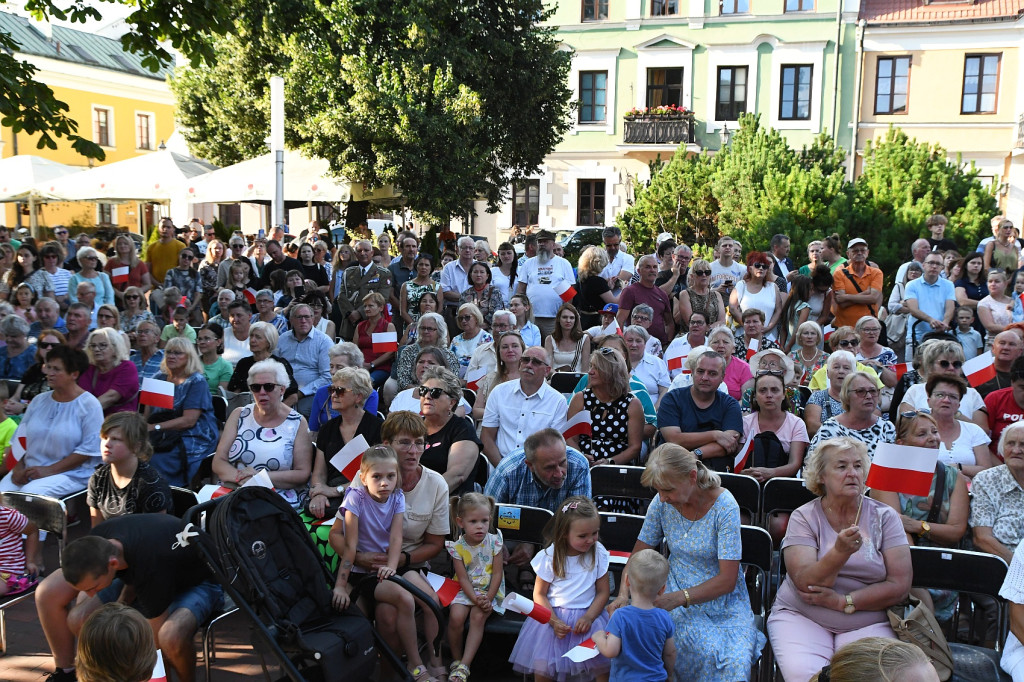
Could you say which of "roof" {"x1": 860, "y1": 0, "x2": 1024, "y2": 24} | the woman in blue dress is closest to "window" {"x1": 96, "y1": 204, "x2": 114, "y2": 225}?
"roof" {"x1": 860, "y1": 0, "x2": 1024, "y2": 24}

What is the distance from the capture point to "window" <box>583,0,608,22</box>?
103ft

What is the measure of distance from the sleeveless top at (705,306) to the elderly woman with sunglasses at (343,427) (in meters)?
4.23

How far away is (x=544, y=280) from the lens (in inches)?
392

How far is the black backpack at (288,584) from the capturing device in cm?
391

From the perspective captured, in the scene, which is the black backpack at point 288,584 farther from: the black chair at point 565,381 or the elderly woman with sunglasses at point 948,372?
the elderly woman with sunglasses at point 948,372

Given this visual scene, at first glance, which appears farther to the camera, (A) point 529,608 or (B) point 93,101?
(B) point 93,101

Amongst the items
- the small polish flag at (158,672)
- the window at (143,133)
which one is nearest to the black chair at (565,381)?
the small polish flag at (158,672)

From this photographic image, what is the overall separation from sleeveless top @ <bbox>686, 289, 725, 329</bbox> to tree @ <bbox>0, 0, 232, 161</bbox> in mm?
5173

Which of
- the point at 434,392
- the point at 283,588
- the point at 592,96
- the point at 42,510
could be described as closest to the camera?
the point at 283,588

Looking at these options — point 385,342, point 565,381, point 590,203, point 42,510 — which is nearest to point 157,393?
point 42,510

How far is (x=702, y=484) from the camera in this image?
13.4ft

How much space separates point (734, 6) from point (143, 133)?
1163 inches

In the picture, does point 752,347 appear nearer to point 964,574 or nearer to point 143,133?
point 964,574

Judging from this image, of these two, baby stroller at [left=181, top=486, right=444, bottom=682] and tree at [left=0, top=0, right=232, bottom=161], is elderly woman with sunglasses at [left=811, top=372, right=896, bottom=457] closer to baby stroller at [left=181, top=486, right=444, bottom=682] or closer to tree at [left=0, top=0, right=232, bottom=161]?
baby stroller at [left=181, top=486, right=444, bottom=682]
